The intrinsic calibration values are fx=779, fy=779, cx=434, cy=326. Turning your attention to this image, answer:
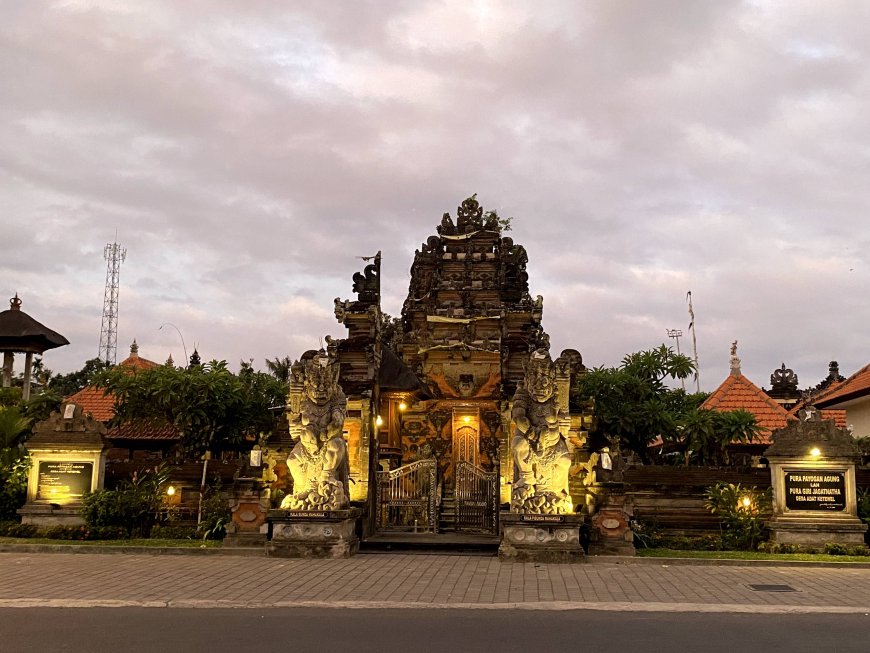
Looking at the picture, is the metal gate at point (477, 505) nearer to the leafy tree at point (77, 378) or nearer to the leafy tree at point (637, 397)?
the leafy tree at point (637, 397)

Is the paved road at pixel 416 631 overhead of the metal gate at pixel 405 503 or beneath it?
beneath

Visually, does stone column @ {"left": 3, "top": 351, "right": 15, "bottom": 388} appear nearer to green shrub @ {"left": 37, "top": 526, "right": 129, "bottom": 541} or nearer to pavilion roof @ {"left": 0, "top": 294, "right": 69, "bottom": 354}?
pavilion roof @ {"left": 0, "top": 294, "right": 69, "bottom": 354}

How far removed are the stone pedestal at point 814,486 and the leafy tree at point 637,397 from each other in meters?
5.95

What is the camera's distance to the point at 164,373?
21.5m

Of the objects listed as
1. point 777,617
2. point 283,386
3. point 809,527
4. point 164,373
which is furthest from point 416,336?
point 777,617

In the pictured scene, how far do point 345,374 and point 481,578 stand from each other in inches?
260

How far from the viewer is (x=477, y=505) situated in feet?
56.6

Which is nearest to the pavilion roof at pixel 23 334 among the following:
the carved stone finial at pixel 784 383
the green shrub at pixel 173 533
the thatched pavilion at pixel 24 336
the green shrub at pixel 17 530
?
the thatched pavilion at pixel 24 336

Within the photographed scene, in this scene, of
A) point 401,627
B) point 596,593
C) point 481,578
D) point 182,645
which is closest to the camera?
point 182,645

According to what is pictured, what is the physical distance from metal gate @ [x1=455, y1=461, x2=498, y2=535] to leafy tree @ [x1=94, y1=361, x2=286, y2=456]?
22.5ft

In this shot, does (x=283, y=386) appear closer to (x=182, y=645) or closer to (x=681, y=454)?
(x=681, y=454)

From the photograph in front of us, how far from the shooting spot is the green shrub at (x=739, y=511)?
51.7ft

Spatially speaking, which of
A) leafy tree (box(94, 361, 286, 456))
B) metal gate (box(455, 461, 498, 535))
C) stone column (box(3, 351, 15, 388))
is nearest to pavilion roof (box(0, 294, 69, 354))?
stone column (box(3, 351, 15, 388))

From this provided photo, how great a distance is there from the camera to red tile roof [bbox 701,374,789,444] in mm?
24047
